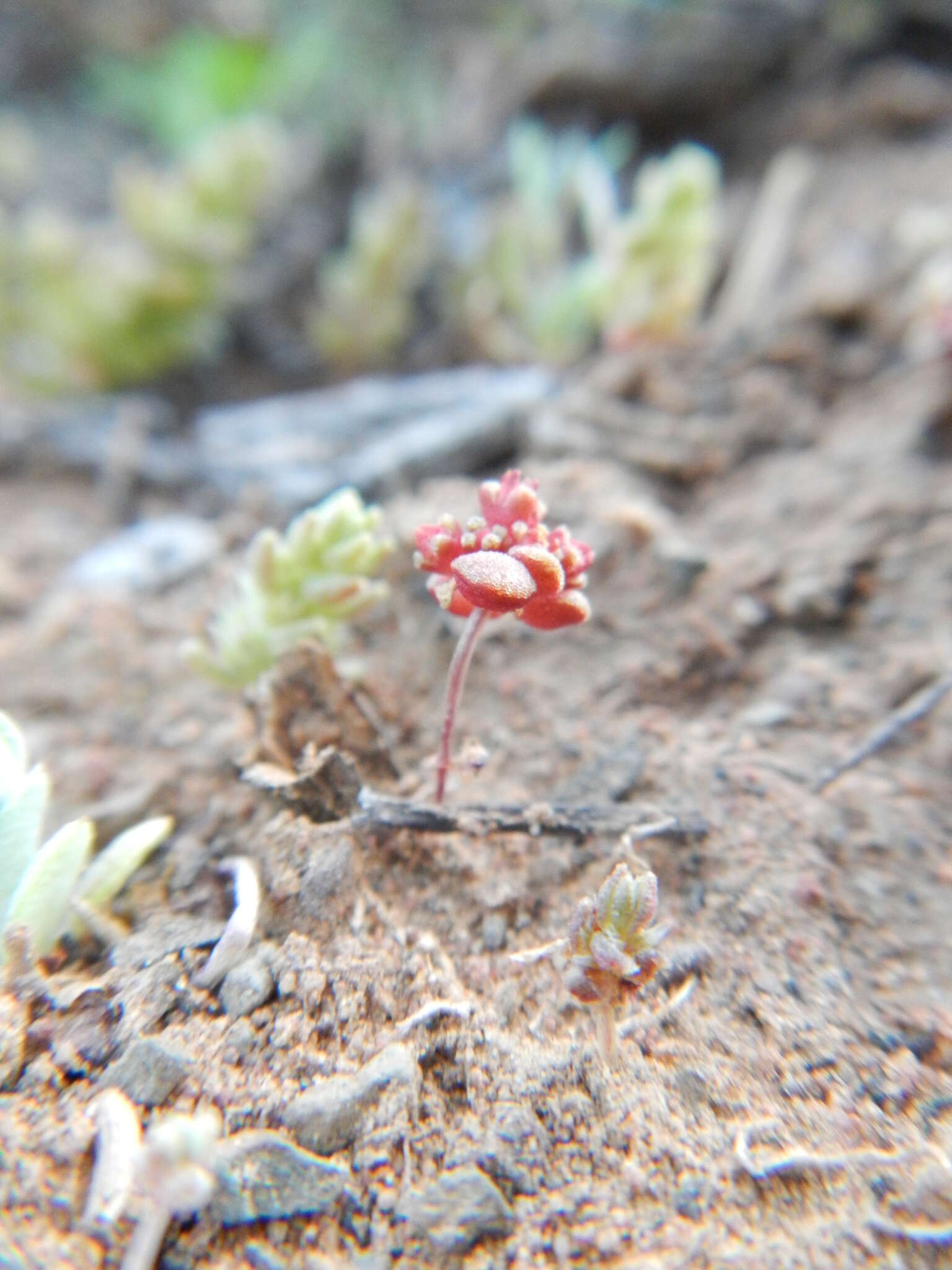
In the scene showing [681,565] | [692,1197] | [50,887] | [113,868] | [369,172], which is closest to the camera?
[692,1197]

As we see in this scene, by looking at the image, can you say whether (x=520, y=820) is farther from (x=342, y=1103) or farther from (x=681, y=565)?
(x=681, y=565)

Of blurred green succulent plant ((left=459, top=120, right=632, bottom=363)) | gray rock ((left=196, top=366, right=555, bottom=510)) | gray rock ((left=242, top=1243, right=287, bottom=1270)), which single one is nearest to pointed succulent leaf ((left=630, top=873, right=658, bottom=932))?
gray rock ((left=242, top=1243, right=287, bottom=1270))

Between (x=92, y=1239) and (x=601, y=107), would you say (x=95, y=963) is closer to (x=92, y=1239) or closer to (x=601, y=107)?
(x=92, y=1239)

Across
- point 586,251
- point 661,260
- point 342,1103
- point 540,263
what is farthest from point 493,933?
point 586,251

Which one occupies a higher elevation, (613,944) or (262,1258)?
(613,944)

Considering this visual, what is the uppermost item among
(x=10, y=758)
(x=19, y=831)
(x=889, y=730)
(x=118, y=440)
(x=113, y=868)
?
(x=118, y=440)

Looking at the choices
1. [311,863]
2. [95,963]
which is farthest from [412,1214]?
[95,963]
